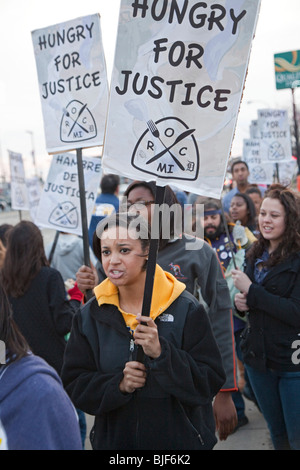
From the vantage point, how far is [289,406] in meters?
3.03

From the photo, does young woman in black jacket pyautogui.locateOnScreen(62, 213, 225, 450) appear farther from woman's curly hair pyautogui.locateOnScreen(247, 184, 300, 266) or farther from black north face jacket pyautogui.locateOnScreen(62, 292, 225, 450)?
woman's curly hair pyautogui.locateOnScreen(247, 184, 300, 266)

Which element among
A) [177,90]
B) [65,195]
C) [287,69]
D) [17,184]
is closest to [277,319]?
[177,90]

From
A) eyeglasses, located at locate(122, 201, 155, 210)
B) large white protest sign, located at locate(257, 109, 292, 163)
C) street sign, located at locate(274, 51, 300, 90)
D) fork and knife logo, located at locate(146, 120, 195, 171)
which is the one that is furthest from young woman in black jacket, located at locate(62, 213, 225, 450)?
large white protest sign, located at locate(257, 109, 292, 163)

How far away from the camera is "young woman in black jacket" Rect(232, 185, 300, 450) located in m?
3.07

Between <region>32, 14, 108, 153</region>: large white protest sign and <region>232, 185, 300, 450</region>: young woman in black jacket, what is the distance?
1.32 metres

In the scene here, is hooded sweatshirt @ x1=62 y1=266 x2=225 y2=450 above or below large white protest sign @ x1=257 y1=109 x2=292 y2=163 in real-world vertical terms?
below

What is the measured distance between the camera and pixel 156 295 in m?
2.28

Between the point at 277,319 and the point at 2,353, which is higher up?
the point at 2,353

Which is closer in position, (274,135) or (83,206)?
(83,206)

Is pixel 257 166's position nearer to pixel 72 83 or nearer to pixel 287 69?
pixel 287 69

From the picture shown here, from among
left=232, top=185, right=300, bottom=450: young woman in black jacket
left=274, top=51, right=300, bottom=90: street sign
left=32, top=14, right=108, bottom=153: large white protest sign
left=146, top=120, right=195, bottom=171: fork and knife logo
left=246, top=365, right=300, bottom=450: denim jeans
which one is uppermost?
left=274, top=51, right=300, bottom=90: street sign

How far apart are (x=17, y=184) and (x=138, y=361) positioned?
6.03 meters

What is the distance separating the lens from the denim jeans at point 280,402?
119 inches

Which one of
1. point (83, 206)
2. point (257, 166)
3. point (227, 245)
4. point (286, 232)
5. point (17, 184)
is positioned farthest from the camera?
point (257, 166)
